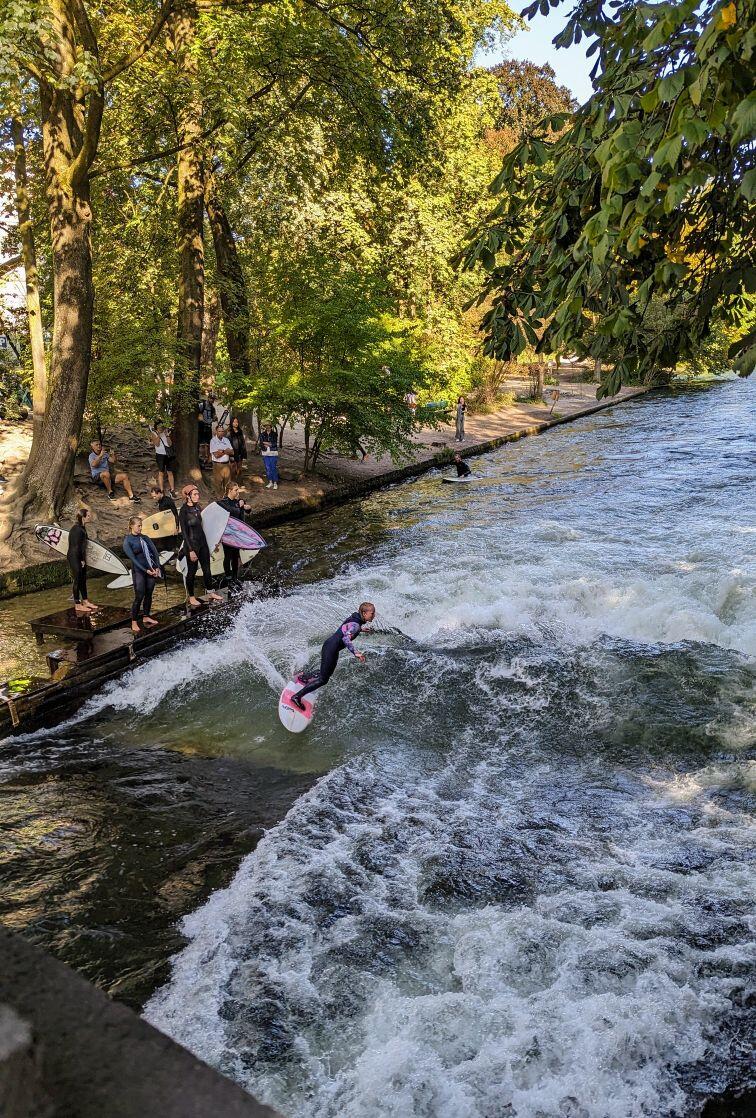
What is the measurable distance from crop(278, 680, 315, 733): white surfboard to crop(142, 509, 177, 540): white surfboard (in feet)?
23.3

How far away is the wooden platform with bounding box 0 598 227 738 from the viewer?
9219 mm

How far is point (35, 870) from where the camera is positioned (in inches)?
265

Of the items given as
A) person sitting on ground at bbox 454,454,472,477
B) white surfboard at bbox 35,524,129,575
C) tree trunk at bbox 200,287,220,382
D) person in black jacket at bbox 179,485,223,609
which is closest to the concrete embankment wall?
white surfboard at bbox 35,524,129,575

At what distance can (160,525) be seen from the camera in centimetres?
1555

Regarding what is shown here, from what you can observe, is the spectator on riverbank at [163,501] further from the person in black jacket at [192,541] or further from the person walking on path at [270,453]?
the person walking on path at [270,453]

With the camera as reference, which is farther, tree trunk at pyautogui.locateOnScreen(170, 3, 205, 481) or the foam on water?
tree trunk at pyautogui.locateOnScreen(170, 3, 205, 481)

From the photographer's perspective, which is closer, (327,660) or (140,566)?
(327,660)

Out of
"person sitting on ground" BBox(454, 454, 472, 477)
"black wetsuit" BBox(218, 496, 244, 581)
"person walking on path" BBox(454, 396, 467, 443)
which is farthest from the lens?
"person walking on path" BBox(454, 396, 467, 443)

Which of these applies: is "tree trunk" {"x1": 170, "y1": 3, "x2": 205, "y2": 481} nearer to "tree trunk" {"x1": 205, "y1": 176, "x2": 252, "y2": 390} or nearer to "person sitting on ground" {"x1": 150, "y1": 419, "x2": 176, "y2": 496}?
"person sitting on ground" {"x1": 150, "y1": 419, "x2": 176, "y2": 496}

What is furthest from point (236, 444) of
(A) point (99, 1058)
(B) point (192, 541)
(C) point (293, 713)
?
(A) point (99, 1058)

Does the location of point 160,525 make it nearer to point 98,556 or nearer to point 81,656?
point 98,556

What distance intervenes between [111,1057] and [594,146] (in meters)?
4.78

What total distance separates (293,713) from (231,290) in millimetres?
14479

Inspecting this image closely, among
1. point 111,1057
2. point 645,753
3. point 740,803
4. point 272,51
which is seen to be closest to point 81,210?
point 272,51
